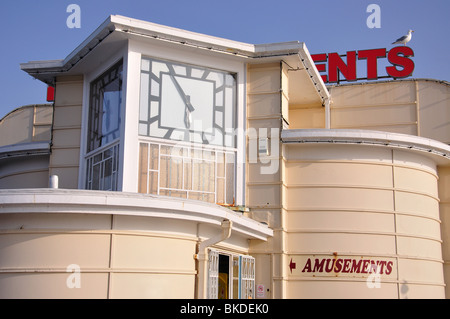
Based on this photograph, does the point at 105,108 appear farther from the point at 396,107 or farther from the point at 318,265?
the point at 396,107

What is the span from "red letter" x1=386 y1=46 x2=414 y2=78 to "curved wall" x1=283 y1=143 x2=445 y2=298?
919 cm

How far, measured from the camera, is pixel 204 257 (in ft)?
54.3

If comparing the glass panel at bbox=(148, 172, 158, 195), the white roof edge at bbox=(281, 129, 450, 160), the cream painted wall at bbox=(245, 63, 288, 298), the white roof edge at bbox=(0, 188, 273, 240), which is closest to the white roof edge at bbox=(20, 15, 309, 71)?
the cream painted wall at bbox=(245, 63, 288, 298)

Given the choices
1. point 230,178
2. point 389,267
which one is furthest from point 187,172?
point 389,267

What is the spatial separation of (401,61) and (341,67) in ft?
9.07

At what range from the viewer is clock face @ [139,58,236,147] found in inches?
776

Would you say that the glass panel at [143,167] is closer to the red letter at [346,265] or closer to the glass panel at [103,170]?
the glass panel at [103,170]

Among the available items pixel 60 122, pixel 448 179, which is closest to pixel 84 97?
pixel 60 122

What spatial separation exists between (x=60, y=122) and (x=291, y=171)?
7966mm

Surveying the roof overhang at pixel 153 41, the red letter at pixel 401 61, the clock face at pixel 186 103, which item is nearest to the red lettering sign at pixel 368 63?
the red letter at pixel 401 61

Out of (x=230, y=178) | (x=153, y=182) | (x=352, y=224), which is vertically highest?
(x=230, y=178)

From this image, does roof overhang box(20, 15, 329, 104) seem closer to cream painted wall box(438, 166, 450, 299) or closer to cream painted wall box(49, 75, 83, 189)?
cream painted wall box(49, 75, 83, 189)

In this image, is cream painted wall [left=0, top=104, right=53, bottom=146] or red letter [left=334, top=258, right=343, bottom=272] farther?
cream painted wall [left=0, top=104, right=53, bottom=146]

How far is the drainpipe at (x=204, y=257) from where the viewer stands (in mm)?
16438
